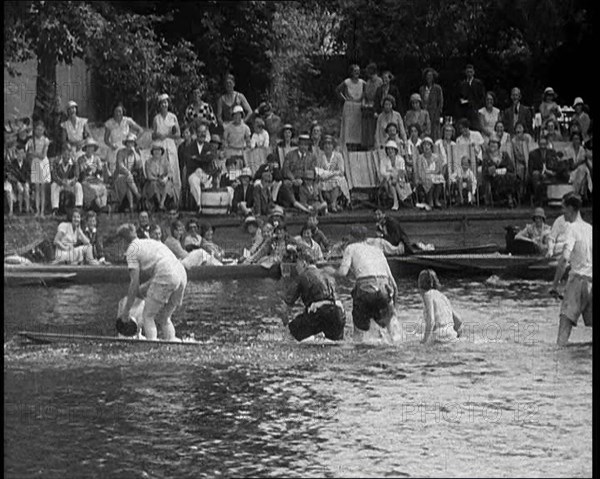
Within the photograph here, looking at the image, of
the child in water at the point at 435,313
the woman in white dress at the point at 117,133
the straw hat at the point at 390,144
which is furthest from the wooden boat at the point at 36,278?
the child in water at the point at 435,313

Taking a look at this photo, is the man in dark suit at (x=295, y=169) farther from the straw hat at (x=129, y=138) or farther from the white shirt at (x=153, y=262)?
the white shirt at (x=153, y=262)

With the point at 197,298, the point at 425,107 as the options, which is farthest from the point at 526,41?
the point at 197,298

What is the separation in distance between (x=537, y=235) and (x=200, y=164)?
4.23 metres

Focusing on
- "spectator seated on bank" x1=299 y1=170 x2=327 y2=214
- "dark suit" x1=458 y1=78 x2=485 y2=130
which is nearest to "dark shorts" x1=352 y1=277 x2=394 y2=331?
"dark suit" x1=458 y1=78 x2=485 y2=130

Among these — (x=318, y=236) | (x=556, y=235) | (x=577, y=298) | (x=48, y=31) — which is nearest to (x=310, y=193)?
(x=318, y=236)

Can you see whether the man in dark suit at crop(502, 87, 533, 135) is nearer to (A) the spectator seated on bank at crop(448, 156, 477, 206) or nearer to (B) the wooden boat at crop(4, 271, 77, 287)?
(A) the spectator seated on bank at crop(448, 156, 477, 206)

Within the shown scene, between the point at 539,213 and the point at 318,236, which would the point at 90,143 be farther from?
the point at 539,213

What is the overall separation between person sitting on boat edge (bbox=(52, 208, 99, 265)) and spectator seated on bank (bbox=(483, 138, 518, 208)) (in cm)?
500

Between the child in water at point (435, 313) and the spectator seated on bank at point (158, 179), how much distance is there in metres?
6.60

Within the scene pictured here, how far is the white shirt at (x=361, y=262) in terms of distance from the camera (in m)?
13.3

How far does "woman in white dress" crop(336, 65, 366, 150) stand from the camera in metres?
18.4

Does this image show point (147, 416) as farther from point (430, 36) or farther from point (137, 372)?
point (430, 36)

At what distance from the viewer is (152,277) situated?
13.0m

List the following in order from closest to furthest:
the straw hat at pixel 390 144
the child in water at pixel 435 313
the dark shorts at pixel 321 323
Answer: the child in water at pixel 435 313
the dark shorts at pixel 321 323
the straw hat at pixel 390 144
